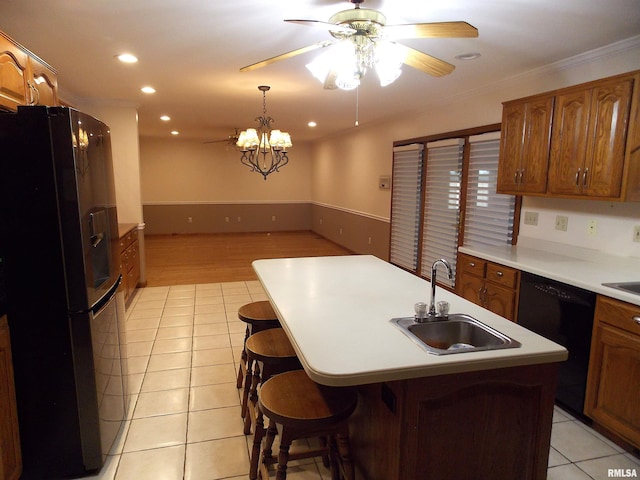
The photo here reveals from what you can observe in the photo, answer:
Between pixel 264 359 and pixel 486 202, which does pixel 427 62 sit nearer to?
pixel 264 359

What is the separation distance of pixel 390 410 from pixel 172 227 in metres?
9.36

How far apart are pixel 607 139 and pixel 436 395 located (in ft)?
7.08

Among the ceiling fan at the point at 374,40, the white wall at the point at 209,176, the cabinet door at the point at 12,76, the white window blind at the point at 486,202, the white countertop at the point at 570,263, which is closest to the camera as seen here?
the ceiling fan at the point at 374,40

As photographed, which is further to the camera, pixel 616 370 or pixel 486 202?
pixel 486 202

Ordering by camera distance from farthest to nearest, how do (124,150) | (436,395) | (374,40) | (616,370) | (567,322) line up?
(124,150)
(567,322)
(616,370)
(374,40)
(436,395)

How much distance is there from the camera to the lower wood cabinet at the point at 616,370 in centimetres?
206

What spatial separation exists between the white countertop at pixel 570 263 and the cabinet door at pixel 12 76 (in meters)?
3.08

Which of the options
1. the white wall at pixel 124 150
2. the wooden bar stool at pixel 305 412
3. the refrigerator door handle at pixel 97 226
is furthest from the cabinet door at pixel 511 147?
the white wall at pixel 124 150

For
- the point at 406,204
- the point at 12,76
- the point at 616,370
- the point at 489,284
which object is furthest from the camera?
the point at 406,204

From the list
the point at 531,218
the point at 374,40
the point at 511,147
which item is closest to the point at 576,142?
the point at 511,147

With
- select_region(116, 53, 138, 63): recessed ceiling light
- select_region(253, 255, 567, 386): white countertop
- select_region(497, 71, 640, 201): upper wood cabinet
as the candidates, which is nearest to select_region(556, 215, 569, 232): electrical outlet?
select_region(497, 71, 640, 201): upper wood cabinet

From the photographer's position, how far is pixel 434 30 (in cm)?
168

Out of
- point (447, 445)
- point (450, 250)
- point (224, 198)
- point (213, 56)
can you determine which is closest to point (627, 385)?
point (447, 445)

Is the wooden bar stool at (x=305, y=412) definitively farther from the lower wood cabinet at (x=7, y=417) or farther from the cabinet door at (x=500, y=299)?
the cabinet door at (x=500, y=299)
